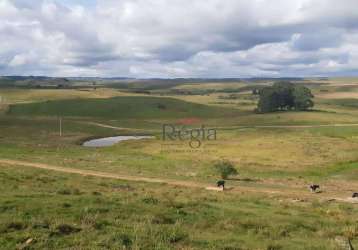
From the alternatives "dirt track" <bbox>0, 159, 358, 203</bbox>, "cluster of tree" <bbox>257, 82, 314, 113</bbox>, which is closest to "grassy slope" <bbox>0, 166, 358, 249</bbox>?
"dirt track" <bbox>0, 159, 358, 203</bbox>

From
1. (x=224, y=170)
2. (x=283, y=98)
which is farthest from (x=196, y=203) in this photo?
(x=283, y=98)

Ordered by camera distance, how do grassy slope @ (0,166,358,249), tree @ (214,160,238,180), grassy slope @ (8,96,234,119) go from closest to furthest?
grassy slope @ (0,166,358,249), tree @ (214,160,238,180), grassy slope @ (8,96,234,119)

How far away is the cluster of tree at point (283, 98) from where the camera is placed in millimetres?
172125

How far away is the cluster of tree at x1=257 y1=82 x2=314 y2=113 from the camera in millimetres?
172125

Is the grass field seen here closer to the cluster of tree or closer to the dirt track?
the dirt track

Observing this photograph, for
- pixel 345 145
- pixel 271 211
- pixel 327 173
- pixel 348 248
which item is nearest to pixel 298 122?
pixel 345 145

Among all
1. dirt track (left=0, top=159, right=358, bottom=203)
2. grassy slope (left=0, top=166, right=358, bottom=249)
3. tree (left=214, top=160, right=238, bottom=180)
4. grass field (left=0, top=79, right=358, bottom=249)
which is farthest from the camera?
tree (left=214, top=160, right=238, bottom=180)

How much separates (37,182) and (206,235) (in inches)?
719

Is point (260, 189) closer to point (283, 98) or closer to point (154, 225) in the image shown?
point (154, 225)

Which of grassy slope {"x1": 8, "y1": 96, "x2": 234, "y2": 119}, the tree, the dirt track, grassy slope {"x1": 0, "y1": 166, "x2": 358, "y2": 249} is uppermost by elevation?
grassy slope {"x1": 0, "y1": 166, "x2": 358, "y2": 249}

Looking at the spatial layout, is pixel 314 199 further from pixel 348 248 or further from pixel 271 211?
pixel 348 248

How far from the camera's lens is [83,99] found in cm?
19662

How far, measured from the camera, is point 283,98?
17375 centimetres

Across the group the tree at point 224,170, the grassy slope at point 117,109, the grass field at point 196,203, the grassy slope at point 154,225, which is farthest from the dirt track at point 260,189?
the grassy slope at point 117,109
